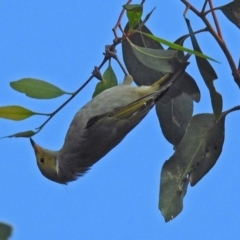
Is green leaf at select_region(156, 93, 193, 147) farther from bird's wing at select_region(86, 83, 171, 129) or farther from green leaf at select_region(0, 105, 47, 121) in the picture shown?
green leaf at select_region(0, 105, 47, 121)

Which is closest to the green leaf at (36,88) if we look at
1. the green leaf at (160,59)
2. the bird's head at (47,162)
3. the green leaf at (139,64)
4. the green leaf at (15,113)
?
the green leaf at (15,113)

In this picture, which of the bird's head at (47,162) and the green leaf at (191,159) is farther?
the bird's head at (47,162)

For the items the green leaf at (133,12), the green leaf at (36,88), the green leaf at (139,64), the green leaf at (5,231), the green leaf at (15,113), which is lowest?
the green leaf at (5,231)

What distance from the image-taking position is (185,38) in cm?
279

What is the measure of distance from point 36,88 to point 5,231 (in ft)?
6.45

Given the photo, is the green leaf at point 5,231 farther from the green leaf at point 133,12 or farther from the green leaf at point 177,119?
the green leaf at point 177,119

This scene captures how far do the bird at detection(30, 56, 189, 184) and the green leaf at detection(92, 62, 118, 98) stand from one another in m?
0.02

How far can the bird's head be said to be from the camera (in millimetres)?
3722

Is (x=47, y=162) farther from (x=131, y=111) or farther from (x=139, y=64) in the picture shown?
(x=139, y=64)

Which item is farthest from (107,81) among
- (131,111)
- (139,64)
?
(131,111)

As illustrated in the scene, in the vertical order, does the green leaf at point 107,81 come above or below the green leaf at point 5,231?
above

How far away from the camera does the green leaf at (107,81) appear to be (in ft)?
10.3

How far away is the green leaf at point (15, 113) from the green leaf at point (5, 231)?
1.77 metres

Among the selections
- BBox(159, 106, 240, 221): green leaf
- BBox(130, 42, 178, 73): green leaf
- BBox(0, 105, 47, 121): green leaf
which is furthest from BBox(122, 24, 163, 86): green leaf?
BBox(0, 105, 47, 121): green leaf
